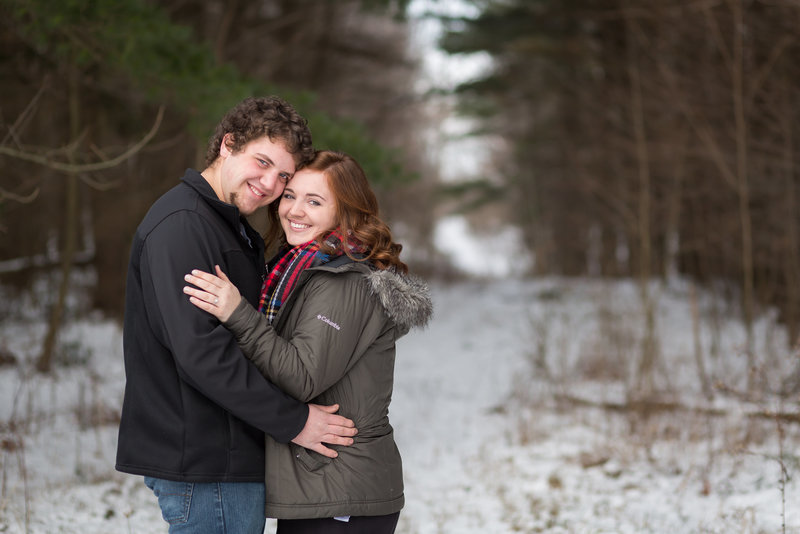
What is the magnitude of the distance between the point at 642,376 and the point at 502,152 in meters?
21.8

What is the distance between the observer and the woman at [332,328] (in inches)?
86.0

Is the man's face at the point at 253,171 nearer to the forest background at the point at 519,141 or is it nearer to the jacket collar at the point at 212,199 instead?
the jacket collar at the point at 212,199

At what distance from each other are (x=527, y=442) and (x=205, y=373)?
497 cm

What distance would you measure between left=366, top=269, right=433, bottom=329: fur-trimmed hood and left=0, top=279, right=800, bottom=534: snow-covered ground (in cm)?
232

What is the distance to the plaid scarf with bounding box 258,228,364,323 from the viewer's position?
234 cm

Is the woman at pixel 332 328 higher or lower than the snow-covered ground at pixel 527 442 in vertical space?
higher

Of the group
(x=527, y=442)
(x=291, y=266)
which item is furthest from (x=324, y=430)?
(x=527, y=442)

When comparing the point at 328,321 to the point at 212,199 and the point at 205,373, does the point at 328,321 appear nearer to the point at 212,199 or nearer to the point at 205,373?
the point at 205,373

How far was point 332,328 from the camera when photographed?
87.7 inches

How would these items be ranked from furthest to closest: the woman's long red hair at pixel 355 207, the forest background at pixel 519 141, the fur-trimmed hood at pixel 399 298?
the forest background at pixel 519 141 < the woman's long red hair at pixel 355 207 < the fur-trimmed hood at pixel 399 298

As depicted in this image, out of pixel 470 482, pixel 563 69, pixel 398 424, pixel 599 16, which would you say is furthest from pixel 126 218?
pixel 563 69

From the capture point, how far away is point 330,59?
554 inches

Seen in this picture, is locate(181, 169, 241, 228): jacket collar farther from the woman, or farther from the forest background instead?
the forest background

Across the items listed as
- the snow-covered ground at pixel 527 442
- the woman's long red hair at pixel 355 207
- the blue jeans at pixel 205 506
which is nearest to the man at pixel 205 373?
the blue jeans at pixel 205 506
